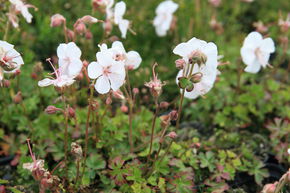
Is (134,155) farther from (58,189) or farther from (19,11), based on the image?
(19,11)

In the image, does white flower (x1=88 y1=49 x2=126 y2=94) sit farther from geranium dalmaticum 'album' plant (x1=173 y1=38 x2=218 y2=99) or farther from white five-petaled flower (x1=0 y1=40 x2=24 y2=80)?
white five-petaled flower (x1=0 y1=40 x2=24 y2=80)

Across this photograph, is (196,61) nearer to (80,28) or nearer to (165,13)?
(80,28)

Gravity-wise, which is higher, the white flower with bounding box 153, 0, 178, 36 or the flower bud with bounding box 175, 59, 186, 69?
the white flower with bounding box 153, 0, 178, 36

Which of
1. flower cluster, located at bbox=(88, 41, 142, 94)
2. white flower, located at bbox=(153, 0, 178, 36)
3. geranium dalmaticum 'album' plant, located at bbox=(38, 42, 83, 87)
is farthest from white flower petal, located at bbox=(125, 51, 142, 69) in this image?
white flower, located at bbox=(153, 0, 178, 36)

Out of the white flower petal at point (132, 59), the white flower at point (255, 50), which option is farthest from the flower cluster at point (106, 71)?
the white flower at point (255, 50)

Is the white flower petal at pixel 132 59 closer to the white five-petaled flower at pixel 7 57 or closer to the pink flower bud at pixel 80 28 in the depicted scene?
the pink flower bud at pixel 80 28

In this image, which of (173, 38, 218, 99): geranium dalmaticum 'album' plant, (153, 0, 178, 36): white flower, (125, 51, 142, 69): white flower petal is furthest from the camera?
(153, 0, 178, 36): white flower
